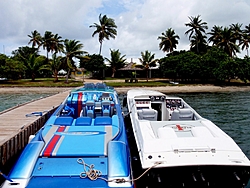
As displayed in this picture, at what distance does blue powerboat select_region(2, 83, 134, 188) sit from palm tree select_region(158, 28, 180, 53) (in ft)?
192

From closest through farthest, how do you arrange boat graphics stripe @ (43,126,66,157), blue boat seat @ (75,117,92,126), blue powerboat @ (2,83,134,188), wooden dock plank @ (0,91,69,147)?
1. blue powerboat @ (2,83,134,188)
2. boat graphics stripe @ (43,126,66,157)
3. blue boat seat @ (75,117,92,126)
4. wooden dock plank @ (0,91,69,147)

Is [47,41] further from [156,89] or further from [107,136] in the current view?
[107,136]

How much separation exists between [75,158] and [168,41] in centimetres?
6077

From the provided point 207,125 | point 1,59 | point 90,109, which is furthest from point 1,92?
point 207,125

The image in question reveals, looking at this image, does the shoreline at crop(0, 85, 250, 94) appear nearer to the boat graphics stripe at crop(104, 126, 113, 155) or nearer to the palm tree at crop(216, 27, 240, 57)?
the palm tree at crop(216, 27, 240, 57)

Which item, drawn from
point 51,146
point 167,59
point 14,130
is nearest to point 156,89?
point 167,59

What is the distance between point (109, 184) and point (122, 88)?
4056 cm

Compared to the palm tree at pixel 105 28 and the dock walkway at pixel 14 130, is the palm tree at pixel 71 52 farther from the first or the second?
the dock walkway at pixel 14 130

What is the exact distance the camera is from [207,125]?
7.86 metres

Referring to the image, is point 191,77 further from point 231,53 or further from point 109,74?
point 109,74

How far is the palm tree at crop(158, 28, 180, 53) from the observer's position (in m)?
63.4

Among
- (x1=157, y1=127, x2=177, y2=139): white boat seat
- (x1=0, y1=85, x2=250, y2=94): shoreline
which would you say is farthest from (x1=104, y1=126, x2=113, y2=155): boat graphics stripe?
(x1=0, y1=85, x2=250, y2=94): shoreline

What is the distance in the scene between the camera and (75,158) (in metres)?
A: 5.57

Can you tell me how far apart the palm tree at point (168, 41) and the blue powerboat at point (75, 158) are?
192 feet
